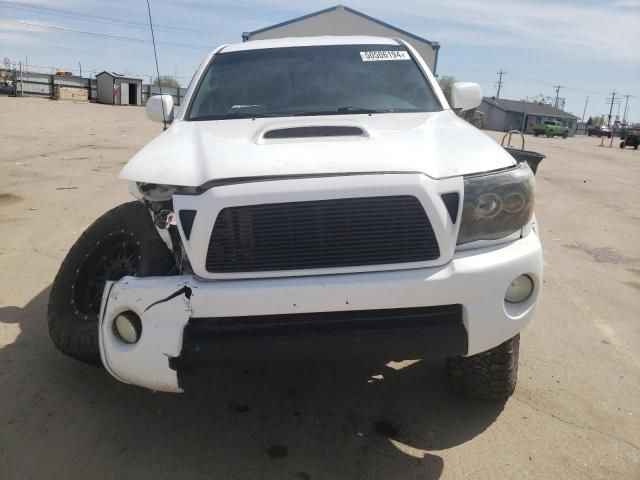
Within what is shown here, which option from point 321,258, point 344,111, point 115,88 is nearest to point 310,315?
point 321,258

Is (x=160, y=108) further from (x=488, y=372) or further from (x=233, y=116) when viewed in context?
(x=488, y=372)

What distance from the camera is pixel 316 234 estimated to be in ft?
7.05

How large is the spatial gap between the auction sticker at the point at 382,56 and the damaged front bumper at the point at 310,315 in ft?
7.17

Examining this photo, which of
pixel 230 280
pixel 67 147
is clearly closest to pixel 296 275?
pixel 230 280

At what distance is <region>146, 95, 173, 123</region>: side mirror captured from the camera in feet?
13.1

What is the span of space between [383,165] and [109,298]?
49.5 inches

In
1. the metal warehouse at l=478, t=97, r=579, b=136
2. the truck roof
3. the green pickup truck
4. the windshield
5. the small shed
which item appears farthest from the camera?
the metal warehouse at l=478, t=97, r=579, b=136

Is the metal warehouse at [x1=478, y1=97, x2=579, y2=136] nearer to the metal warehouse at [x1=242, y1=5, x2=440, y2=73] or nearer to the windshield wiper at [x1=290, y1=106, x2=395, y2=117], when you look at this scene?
the metal warehouse at [x1=242, y1=5, x2=440, y2=73]

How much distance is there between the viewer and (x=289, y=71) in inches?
149

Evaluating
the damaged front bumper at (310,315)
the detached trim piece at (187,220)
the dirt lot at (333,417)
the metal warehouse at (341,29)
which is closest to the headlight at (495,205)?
the damaged front bumper at (310,315)

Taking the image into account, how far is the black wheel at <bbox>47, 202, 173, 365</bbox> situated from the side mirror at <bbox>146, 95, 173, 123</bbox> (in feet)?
4.15

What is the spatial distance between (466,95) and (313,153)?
2068 mm

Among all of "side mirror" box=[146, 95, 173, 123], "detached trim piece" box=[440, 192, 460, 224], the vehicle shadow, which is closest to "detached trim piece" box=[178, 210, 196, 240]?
the vehicle shadow

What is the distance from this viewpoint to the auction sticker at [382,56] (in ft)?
12.8
